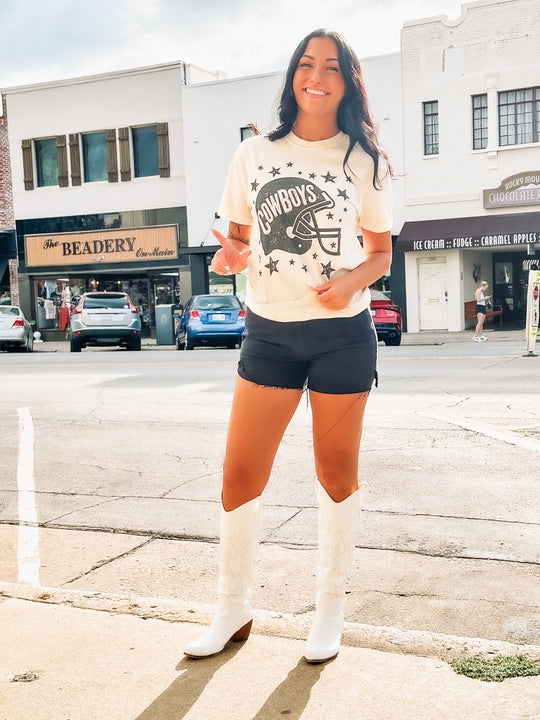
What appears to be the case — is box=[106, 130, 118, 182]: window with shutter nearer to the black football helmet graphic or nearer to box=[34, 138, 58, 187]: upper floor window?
box=[34, 138, 58, 187]: upper floor window

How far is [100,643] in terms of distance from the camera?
116 inches

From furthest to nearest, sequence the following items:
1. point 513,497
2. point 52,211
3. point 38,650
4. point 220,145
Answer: point 52,211 → point 220,145 → point 513,497 → point 38,650

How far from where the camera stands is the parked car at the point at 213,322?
20.9 meters

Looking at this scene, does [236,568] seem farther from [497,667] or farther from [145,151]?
[145,151]

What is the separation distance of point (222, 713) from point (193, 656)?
400mm

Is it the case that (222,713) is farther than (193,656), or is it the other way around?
(193,656)

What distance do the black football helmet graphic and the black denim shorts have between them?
244 millimetres

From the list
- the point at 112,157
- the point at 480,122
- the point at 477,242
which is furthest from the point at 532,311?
the point at 112,157

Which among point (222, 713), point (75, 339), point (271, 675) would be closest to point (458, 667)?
point (271, 675)

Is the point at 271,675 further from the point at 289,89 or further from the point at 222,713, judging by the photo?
the point at 289,89

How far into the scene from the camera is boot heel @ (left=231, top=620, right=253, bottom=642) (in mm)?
2970

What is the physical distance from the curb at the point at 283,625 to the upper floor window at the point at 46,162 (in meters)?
30.8

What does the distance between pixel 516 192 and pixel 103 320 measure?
505 inches

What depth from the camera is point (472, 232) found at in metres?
25.6
